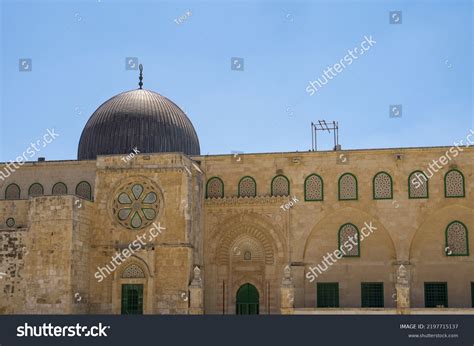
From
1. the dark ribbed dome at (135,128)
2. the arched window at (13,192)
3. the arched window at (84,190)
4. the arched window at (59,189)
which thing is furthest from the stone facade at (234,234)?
the dark ribbed dome at (135,128)

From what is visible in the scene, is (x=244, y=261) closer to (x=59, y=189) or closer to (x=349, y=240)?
(x=349, y=240)

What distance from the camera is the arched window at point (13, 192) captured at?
121 feet

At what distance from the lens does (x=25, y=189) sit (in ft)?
120

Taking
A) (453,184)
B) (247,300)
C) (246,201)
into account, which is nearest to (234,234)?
(246,201)

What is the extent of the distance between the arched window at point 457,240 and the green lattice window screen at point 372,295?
317 centimetres

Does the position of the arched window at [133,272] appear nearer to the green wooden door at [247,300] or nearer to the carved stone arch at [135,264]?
the carved stone arch at [135,264]

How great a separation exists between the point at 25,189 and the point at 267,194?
1102 centimetres

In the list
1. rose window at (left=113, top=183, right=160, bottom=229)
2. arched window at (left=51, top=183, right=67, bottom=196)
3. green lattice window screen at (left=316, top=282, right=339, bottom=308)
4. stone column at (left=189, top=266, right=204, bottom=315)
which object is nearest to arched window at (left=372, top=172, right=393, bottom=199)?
green lattice window screen at (left=316, top=282, right=339, bottom=308)

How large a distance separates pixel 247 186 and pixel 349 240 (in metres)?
4.95

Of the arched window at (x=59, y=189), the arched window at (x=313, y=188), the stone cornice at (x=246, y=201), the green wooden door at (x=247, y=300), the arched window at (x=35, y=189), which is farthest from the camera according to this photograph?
the arched window at (x=35, y=189)
